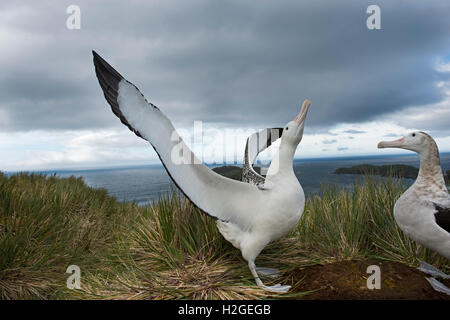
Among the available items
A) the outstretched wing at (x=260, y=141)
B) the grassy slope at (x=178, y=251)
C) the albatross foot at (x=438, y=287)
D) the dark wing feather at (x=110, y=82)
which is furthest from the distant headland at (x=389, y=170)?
the dark wing feather at (x=110, y=82)

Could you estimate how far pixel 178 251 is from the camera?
3865 millimetres

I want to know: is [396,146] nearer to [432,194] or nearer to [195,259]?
[432,194]

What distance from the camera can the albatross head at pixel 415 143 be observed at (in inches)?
123

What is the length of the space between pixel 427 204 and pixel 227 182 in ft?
6.35

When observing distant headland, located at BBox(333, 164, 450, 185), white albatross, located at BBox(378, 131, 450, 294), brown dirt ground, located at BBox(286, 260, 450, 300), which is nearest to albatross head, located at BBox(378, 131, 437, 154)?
white albatross, located at BBox(378, 131, 450, 294)

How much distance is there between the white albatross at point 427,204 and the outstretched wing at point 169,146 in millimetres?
1498

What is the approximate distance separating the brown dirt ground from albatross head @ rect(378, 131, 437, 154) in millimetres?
1255

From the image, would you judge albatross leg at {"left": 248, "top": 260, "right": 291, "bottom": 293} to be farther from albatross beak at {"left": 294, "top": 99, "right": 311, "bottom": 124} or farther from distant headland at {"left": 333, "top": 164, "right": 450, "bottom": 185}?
distant headland at {"left": 333, "top": 164, "right": 450, "bottom": 185}

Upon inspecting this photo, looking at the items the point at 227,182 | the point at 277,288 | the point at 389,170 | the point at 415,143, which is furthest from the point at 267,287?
the point at 389,170

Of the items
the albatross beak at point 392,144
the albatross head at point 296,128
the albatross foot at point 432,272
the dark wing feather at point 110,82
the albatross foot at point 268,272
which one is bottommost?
the albatross foot at point 268,272

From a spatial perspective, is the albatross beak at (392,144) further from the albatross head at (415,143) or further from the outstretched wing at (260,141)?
the outstretched wing at (260,141)
